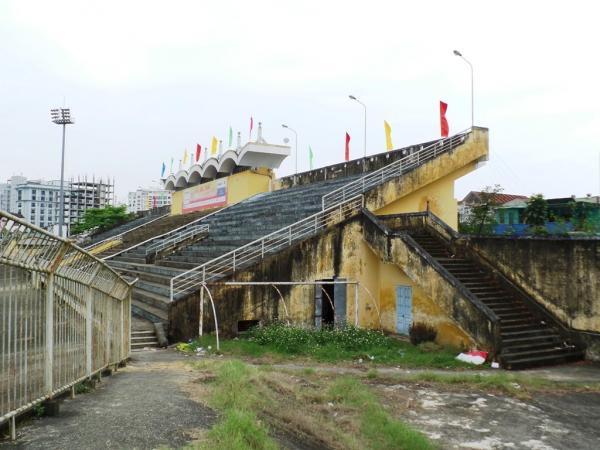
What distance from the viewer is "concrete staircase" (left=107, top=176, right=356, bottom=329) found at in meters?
15.1

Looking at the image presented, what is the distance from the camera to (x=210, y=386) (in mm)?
6910

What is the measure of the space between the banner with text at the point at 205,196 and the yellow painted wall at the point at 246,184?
2.27ft

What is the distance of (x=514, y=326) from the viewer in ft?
39.7

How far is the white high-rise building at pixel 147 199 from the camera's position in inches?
5787

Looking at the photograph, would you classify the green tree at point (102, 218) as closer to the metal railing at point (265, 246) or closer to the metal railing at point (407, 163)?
the metal railing at point (407, 163)

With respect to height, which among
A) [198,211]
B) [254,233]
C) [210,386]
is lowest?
[210,386]

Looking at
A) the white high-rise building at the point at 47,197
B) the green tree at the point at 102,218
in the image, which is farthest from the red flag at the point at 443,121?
the white high-rise building at the point at 47,197

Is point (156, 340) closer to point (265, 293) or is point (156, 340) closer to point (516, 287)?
point (265, 293)

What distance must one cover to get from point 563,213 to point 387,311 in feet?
41.1

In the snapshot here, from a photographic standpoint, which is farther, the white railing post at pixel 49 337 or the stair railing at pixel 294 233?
the stair railing at pixel 294 233

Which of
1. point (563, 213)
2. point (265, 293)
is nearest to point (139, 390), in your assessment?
point (265, 293)

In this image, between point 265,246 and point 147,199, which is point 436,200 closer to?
point 265,246

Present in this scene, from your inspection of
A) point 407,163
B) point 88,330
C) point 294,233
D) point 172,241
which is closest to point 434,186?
point 407,163

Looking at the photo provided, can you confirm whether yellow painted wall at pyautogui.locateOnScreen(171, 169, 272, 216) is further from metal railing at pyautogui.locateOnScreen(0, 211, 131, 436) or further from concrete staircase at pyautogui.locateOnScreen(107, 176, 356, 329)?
metal railing at pyautogui.locateOnScreen(0, 211, 131, 436)
